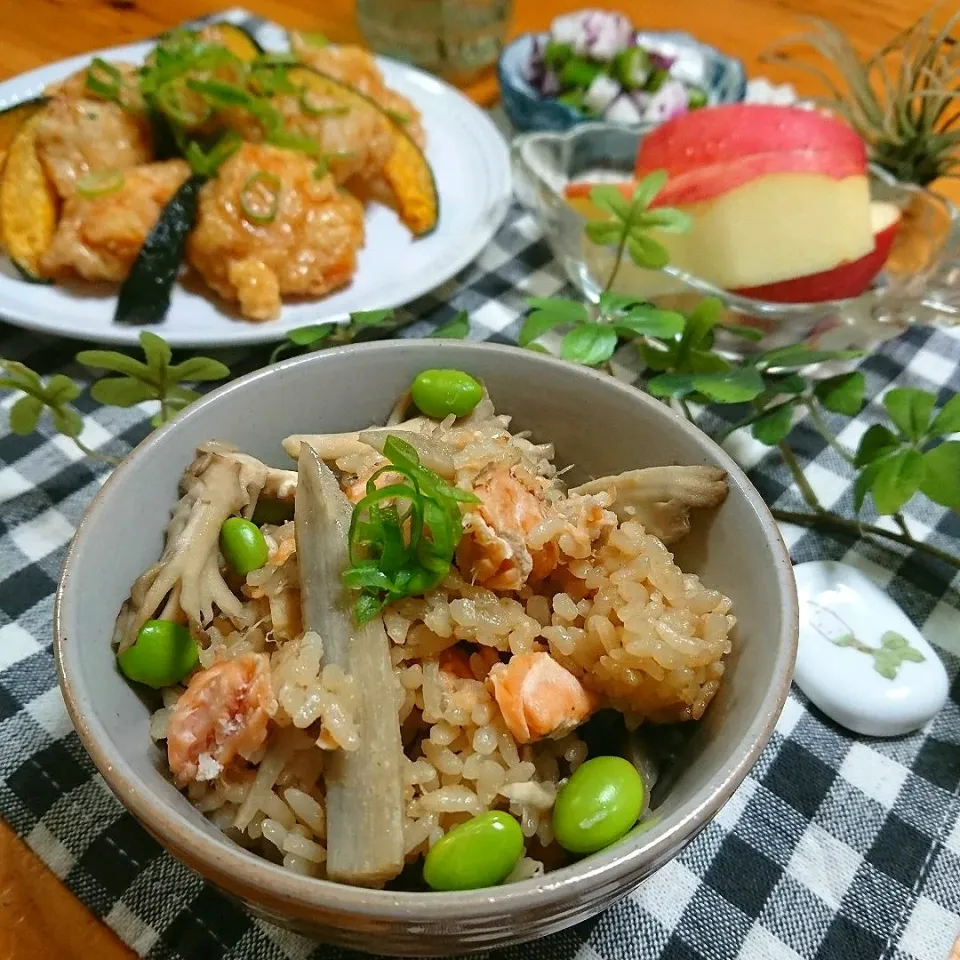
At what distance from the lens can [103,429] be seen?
1.62m

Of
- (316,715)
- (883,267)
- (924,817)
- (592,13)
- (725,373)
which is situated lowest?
(924,817)

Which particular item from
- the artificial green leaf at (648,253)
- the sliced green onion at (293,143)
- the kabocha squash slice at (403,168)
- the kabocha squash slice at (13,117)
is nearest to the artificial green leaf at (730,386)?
the artificial green leaf at (648,253)

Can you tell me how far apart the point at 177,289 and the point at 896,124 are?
1881 mm

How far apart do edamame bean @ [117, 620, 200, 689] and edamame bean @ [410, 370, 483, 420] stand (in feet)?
1.35

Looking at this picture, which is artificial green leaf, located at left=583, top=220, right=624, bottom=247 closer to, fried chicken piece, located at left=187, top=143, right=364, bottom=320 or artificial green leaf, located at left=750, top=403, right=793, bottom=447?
artificial green leaf, located at left=750, top=403, right=793, bottom=447

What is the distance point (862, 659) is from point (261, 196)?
1519 millimetres

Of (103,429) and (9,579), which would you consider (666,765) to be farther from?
(103,429)

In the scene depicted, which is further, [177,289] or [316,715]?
[177,289]

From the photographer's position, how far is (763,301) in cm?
176

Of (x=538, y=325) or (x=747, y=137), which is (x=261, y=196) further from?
(x=747, y=137)

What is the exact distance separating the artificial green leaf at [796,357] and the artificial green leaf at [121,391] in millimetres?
1023

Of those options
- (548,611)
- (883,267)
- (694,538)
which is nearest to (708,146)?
(883,267)

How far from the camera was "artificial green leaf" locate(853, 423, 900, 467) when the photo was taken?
1460mm

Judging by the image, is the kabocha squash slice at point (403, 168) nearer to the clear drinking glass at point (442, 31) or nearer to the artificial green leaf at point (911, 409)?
the clear drinking glass at point (442, 31)
